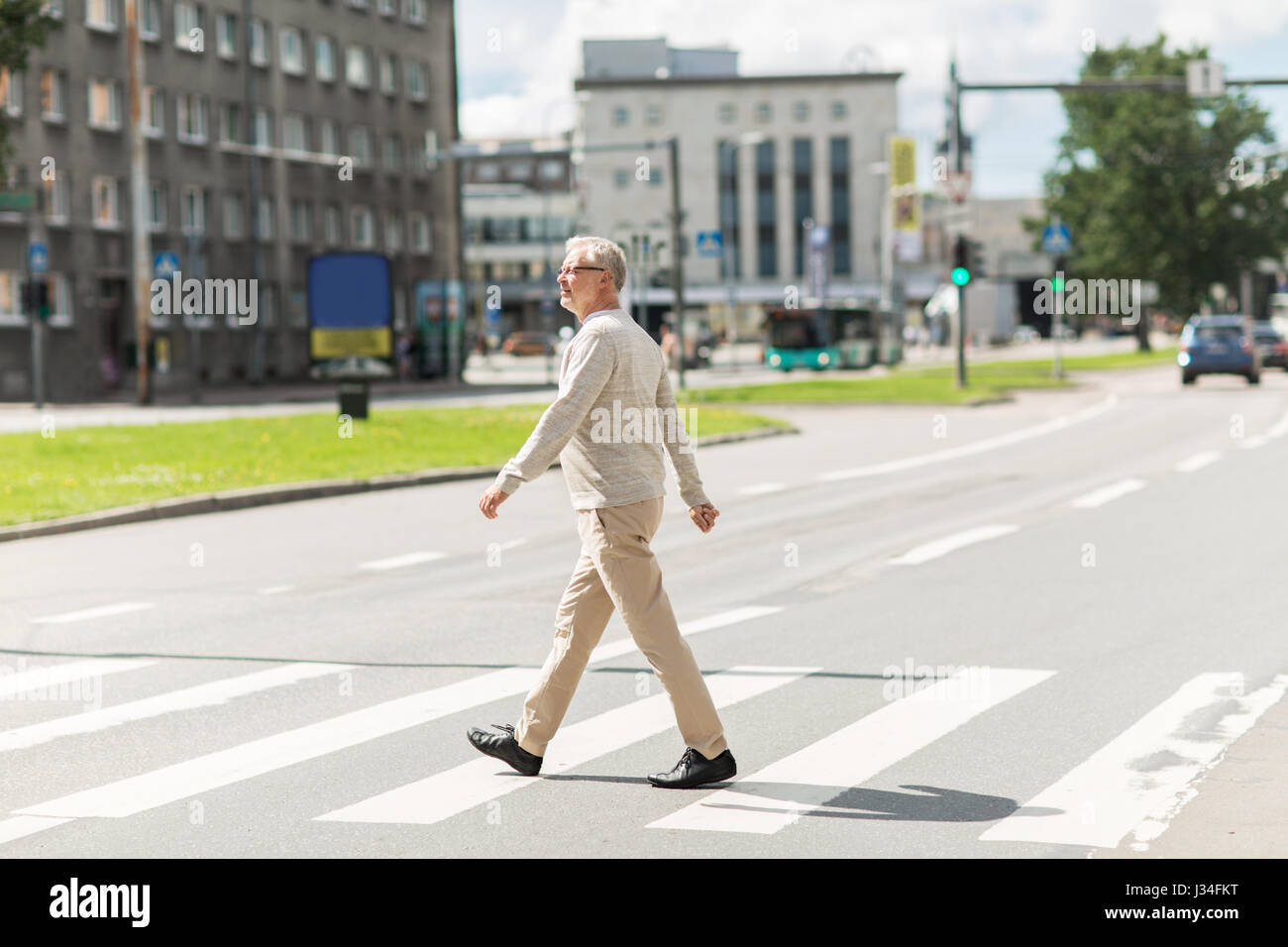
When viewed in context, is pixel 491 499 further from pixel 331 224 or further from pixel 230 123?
pixel 331 224

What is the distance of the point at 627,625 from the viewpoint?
6500 millimetres

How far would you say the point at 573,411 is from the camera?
632 cm

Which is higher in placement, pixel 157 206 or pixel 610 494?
pixel 157 206

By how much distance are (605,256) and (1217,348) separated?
38.9m

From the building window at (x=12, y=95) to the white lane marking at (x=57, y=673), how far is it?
1584 inches

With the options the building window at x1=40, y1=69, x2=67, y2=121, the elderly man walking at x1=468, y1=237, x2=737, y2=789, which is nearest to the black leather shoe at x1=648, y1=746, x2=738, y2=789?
the elderly man walking at x1=468, y1=237, x2=737, y2=789

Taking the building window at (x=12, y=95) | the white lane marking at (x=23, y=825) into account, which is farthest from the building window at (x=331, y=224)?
the white lane marking at (x=23, y=825)

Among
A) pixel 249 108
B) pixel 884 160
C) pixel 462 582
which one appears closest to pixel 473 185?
pixel 884 160

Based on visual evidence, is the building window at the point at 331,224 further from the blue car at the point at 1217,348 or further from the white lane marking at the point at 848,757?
the white lane marking at the point at 848,757

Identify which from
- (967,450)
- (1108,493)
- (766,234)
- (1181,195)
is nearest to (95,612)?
(1108,493)

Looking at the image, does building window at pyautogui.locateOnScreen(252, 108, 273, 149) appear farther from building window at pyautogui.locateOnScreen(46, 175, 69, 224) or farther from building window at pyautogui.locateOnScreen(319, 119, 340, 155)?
building window at pyautogui.locateOnScreen(46, 175, 69, 224)

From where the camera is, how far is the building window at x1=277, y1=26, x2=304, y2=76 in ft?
198

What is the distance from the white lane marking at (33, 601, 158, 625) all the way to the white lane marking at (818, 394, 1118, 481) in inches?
412
